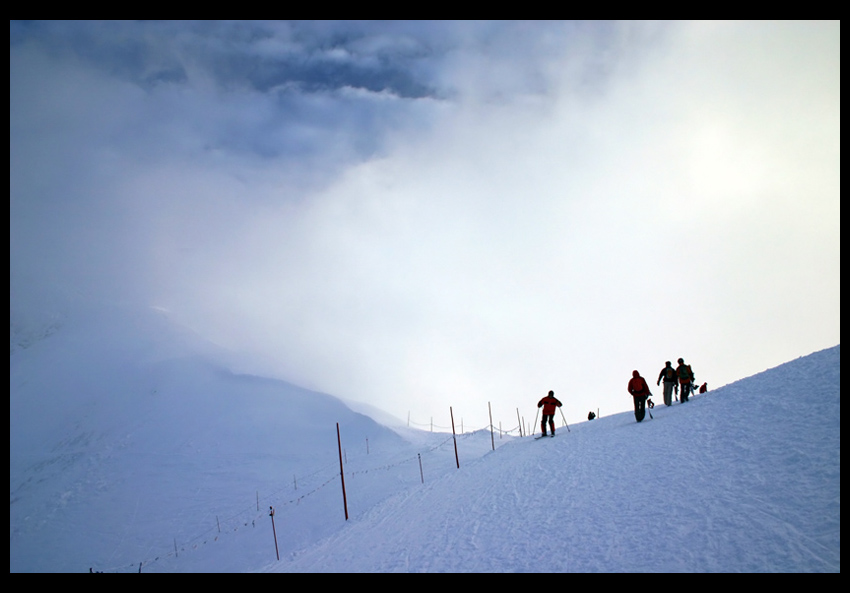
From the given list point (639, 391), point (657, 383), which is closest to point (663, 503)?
point (639, 391)

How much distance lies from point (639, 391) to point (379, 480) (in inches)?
1407

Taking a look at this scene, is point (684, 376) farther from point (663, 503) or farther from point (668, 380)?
point (663, 503)

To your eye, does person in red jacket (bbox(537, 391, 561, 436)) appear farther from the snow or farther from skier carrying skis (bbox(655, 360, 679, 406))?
skier carrying skis (bbox(655, 360, 679, 406))

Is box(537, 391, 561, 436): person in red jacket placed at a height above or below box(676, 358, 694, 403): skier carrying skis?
below

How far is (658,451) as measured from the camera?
551 inches

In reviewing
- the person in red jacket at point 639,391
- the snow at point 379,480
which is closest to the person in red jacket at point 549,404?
the snow at point 379,480

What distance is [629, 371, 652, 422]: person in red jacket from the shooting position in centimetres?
1920

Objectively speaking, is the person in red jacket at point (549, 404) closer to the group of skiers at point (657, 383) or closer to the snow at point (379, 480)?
the group of skiers at point (657, 383)

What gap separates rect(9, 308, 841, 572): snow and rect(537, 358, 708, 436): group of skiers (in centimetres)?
75

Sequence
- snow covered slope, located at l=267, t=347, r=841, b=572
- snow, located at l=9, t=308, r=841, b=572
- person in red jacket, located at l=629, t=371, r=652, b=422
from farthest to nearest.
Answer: person in red jacket, located at l=629, t=371, r=652, b=422 < snow, located at l=9, t=308, r=841, b=572 < snow covered slope, located at l=267, t=347, r=841, b=572

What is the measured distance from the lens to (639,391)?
63.1 ft

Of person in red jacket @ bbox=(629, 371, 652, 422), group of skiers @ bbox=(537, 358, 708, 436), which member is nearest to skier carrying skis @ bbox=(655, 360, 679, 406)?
group of skiers @ bbox=(537, 358, 708, 436)

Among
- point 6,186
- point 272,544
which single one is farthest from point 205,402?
point 6,186
